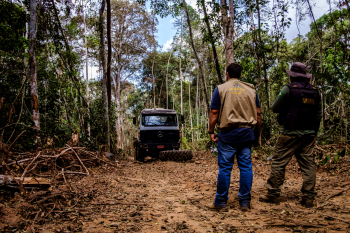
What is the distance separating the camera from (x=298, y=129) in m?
2.92

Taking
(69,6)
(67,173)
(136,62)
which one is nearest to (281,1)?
(69,6)

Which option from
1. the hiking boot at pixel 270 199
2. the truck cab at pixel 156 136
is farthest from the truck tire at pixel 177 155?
the hiking boot at pixel 270 199

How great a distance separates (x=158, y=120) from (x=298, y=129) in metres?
7.96

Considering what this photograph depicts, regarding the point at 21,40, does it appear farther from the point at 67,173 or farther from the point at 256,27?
the point at 256,27

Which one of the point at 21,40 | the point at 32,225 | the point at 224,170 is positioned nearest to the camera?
the point at 32,225

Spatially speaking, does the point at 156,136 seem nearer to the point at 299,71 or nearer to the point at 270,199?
the point at 270,199

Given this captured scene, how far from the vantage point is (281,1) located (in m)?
8.48

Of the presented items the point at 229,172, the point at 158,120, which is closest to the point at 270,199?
the point at 229,172

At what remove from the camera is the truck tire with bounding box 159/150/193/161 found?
8602 mm

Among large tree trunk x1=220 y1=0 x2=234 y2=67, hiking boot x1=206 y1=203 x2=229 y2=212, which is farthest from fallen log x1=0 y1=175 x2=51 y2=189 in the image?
large tree trunk x1=220 y1=0 x2=234 y2=67

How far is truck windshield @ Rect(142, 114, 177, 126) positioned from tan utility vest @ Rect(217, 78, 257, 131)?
7.63 meters

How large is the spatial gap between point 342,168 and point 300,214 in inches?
103

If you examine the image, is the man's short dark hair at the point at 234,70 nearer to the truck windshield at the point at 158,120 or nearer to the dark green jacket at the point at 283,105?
the dark green jacket at the point at 283,105

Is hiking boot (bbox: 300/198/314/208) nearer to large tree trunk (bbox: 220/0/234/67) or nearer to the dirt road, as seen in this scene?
the dirt road
